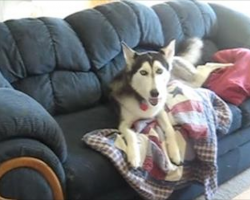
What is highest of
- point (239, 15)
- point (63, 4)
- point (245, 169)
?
point (239, 15)

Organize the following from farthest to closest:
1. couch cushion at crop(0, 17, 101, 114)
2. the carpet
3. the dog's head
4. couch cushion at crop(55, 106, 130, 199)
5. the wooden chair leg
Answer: the carpet, couch cushion at crop(0, 17, 101, 114), the dog's head, couch cushion at crop(55, 106, 130, 199), the wooden chair leg

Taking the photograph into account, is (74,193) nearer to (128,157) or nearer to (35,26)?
(128,157)

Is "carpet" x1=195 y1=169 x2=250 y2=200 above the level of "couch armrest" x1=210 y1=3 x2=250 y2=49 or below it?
below

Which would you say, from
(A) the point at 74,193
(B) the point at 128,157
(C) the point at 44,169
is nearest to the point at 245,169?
(B) the point at 128,157

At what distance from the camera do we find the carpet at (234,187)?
2.24m

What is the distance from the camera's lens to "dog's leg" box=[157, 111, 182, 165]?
6.18 feet

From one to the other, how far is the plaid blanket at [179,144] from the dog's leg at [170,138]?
1.0 inches

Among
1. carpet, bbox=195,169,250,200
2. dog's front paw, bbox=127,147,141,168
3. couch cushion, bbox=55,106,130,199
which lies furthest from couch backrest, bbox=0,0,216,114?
carpet, bbox=195,169,250,200

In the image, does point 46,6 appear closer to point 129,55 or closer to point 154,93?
point 129,55

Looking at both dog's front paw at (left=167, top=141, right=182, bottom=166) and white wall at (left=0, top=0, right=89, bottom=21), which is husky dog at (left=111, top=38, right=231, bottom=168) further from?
white wall at (left=0, top=0, right=89, bottom=21)

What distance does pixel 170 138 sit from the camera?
1916 mm

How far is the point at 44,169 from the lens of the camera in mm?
1535

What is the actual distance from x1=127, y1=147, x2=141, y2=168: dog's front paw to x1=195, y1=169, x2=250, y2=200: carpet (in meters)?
0.60

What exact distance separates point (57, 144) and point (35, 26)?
0.82 metres
